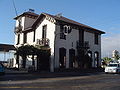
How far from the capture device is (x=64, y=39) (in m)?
27.6

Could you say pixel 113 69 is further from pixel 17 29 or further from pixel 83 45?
pixel 17 29

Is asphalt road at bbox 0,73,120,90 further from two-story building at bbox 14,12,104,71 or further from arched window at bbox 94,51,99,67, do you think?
arched window at bbox 94,51,99,67

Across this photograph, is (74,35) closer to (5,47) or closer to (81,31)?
(81,31)

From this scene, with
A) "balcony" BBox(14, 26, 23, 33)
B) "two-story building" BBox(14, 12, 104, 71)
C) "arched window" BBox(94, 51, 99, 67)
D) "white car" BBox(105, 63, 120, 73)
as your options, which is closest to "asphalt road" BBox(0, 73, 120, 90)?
"white car" BBox(105, 63, 120, 73)

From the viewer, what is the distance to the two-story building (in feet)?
87.1

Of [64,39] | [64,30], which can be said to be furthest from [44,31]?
[64,30]

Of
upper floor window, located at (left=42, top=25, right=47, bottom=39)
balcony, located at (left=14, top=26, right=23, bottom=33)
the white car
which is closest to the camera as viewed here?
the white car

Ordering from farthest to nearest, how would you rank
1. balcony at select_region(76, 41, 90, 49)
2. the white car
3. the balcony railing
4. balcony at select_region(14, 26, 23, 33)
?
balcony at select_region(14, 26, 23, 33)
balcony at select_region(76, 41, 90, 49)
the balcony railing
the white car

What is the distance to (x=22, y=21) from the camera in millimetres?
34750

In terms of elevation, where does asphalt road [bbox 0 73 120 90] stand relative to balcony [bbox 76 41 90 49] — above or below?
below

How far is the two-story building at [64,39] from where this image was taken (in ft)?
87.1

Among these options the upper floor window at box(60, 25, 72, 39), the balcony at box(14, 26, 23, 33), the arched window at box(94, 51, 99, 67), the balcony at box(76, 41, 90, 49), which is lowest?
the arched window at box(94, 51, 99, 67)

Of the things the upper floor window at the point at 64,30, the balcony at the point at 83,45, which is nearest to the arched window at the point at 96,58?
the balcony at the point at 83,45

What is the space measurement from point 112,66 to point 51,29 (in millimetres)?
10502
